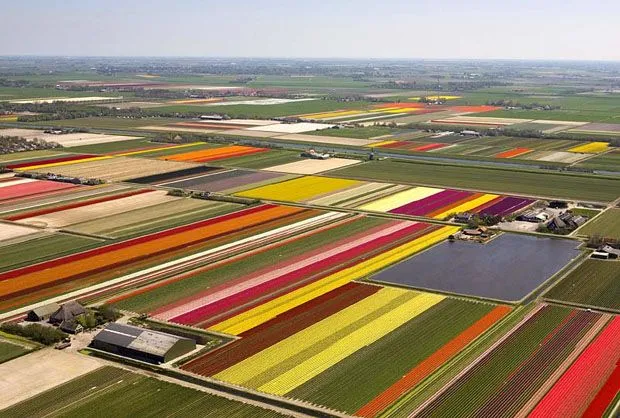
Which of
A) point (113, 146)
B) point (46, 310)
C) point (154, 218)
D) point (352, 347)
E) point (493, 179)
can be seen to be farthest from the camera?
point (113, 146)

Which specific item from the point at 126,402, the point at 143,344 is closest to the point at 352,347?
the point at 143,344

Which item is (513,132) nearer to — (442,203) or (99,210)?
(442,203)

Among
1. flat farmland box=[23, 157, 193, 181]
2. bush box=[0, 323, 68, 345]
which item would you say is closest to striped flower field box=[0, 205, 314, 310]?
bush box=[0, 323, 68, 345]

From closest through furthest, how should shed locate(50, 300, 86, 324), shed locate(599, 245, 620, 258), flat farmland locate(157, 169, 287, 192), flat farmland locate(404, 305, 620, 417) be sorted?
flat farmland locate(404, 305, 620, 417) < shed locate(50, 300, 86, 324) < shed locate(599, 245, 620, 258) < flat farmland locate(157, 169, 287, 192)

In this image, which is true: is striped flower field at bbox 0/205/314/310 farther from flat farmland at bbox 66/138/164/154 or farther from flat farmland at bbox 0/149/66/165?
flat farmland at bbox 66/138/164/154

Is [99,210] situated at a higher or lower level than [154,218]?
Answer: higher

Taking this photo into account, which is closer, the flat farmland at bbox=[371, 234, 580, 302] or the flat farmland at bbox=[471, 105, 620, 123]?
the flat farmland at bbox=[371, 234, 580, 302]

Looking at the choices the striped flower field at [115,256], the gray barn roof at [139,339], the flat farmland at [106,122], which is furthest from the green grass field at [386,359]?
the flat farmland at [106,122]
